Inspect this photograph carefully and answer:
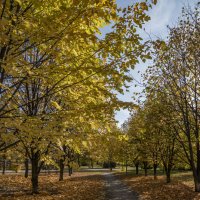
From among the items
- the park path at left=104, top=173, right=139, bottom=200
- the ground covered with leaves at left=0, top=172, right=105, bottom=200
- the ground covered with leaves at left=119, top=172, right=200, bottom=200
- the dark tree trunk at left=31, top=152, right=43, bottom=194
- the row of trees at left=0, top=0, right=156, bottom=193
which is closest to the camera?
the row of trees at left=0, top=0, right=156, bottom=193

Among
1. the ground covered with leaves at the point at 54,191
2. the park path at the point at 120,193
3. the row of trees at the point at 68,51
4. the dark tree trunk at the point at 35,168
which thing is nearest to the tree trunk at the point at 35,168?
the dark tree trunk at the point at 35,168

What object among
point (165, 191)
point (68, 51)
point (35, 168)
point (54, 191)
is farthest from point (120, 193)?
point (68, 51)

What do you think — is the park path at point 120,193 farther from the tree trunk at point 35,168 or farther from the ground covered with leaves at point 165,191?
the tree trunk at point 35,168

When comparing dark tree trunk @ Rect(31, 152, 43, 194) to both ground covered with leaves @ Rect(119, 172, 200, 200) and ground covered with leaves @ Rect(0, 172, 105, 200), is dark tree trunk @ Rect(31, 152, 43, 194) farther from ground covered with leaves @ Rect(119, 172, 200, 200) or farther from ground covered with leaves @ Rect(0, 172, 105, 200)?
ground covered with leaves @ Rect(119, 172, 200, 200)

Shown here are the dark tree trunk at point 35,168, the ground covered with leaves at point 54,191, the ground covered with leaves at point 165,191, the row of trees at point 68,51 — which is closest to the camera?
the row of trees at point 68,51

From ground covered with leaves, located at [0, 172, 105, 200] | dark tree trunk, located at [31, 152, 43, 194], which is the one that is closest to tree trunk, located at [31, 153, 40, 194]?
dark tree trunk, located at [31, 152, 43, 194]

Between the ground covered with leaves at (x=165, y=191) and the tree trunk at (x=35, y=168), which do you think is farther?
the ground covered with leaves at (x=165, y=191)

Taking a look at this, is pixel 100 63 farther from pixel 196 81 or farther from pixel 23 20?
pixel 196 81

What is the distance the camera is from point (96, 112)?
612cm

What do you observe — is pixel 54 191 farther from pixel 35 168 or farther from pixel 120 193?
pixel 120 193

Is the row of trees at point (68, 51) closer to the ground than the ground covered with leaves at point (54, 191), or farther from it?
farther from it

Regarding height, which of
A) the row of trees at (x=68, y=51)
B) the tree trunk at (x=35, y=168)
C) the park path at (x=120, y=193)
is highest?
the row of trees at (x=68, y=51)

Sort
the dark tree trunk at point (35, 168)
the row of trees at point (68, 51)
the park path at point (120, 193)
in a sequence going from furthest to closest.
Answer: the park path at point (120, 193) → the dark tree trunk at point (35, 168) → the row of trees at point (68, 51)

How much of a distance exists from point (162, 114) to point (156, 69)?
9.71 ft
